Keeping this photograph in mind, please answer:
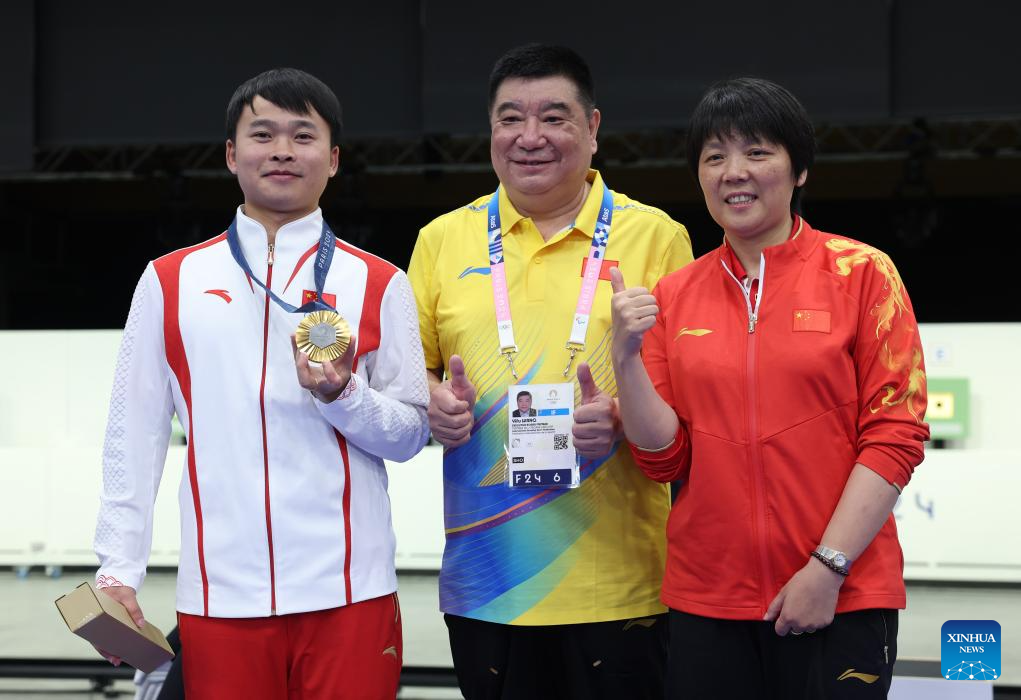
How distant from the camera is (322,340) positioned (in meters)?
1.68

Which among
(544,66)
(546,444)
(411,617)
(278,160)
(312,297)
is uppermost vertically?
(544,66)

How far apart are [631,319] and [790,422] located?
1.03ft

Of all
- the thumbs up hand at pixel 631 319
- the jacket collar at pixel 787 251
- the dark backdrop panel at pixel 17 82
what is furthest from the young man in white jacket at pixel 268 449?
the dark backdrop panel at pixel 17 82

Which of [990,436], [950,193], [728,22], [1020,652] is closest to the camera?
[728,22]

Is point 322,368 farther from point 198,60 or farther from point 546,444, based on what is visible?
point 198,60

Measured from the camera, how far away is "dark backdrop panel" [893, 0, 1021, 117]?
14.9ft

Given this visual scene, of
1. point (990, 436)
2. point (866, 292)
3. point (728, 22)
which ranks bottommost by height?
point (990, 436)

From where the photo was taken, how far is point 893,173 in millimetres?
10906

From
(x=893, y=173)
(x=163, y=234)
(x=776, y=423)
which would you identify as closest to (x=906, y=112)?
(x=776, y=423)

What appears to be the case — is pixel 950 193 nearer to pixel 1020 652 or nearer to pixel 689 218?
pixel 689 218

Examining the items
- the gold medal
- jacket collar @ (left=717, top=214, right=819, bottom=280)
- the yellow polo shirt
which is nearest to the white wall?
the yellow polo shirt

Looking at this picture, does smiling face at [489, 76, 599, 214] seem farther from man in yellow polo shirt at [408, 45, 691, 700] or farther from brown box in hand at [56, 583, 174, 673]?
brown box in hand at [56, 583, 174, 673]

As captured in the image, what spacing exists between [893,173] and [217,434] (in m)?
10.3

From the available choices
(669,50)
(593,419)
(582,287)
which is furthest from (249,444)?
(669,50)
